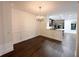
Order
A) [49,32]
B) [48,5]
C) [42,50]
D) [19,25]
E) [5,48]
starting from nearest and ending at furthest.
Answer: [5,48] → [42,50] → [48,5] → [19,25] → [49,32]

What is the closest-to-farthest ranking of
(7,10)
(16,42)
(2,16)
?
1. (2,16)
2. (7,10)
3. (16,42)

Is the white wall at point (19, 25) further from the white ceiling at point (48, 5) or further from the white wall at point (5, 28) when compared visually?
the white wall at point (5, 28)

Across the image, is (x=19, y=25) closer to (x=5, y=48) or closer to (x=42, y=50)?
(x=5, y=48)

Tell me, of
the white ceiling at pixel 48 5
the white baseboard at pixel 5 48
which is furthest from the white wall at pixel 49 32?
the white baseboard at pixel 5 48

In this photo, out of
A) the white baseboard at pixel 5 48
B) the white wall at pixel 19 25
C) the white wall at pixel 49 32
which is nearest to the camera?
the white baseboard at pixel 5 48

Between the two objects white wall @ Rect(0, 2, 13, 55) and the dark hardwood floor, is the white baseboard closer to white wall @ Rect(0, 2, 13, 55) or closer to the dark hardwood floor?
white wall @ Rect(0, 2, 13, 55)

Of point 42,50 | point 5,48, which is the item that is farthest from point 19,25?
point 42,50

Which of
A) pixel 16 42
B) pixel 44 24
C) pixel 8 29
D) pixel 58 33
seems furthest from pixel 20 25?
pixel 44 24

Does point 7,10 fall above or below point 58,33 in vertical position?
above

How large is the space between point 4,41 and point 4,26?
0.59 meters

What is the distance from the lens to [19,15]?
5.65 metres

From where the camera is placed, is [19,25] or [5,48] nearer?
[5,48]

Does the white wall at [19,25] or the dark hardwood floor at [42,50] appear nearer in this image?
the dark hardwood floor at [42,50]

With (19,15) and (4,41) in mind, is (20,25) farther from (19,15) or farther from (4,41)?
(4,41)
